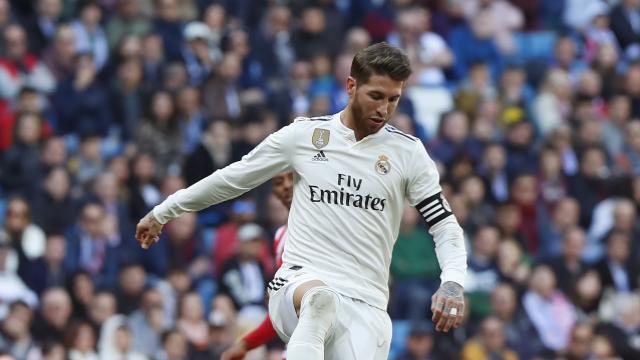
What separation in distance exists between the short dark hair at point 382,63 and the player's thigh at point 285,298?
1.03 metres

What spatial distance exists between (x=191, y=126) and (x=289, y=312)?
8716 millimetres

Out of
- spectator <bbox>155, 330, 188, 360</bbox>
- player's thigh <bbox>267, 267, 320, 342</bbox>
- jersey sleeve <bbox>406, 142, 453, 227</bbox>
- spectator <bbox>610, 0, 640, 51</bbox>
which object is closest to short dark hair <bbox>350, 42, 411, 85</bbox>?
jersey sleeve <bbox>406, 142, 453, 227</bbox>

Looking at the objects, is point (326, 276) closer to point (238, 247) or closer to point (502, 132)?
point (238, 247)

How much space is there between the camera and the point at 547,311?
50.7ft

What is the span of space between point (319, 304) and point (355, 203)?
0.63 m

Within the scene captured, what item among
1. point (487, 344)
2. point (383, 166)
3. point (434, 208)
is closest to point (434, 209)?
point (434, 208)

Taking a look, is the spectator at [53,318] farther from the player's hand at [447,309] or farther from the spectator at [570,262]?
the player's hand at [447,309]

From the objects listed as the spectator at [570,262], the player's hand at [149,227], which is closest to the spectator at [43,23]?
the spectator at [570,262]

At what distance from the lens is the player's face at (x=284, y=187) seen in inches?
362

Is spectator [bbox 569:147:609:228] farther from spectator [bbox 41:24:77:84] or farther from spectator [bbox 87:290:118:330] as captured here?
spectator [bbox 87:290:118:330]

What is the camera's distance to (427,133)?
17266 millimetres

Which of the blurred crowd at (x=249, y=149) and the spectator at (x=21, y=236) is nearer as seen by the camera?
the spectator at (x=21, y=236)

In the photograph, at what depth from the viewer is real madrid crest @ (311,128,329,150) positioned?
25.5ft

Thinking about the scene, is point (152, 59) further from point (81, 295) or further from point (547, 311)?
point (547, 311)
